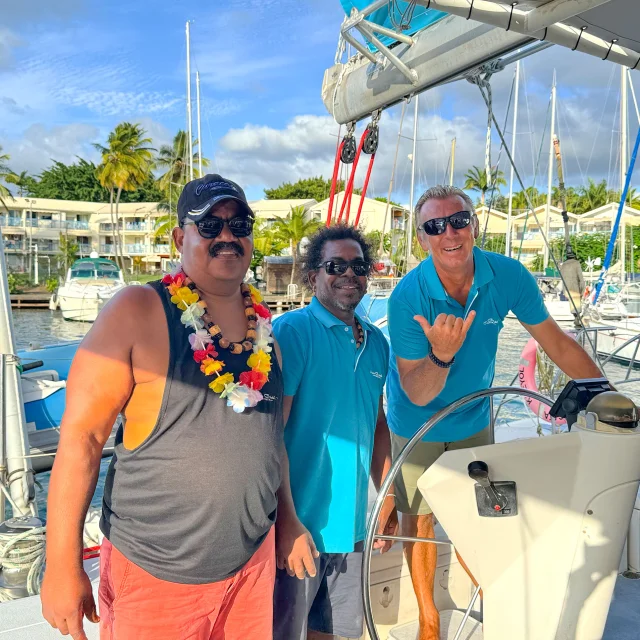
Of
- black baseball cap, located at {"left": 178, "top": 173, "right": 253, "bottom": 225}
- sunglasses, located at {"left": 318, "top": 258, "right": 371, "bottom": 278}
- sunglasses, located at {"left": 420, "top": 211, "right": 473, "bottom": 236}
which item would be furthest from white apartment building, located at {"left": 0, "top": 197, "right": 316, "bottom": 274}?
black baseball cap, located at {"left": 178, "top": 173, "right": 253, "bottom": 225}

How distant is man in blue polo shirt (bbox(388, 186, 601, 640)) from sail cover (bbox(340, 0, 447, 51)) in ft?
2.25

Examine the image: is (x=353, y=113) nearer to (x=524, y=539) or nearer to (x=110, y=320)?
(x=110, y=320)

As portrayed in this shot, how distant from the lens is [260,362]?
5.44 ft

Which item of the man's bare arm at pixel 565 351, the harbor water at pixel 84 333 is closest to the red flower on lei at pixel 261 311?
the man's bare arm at pixel 565 351

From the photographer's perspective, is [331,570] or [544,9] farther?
[331,570]

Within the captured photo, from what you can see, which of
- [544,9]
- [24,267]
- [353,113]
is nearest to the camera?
[544,9]

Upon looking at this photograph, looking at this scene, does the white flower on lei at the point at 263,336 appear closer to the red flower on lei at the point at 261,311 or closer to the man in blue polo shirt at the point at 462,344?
the red flower on lei at the point at 261,311

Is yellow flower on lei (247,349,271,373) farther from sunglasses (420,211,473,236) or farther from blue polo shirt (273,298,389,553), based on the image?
sunglasses (420,211,473,236)

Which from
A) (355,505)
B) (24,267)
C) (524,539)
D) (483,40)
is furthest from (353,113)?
(24,267)

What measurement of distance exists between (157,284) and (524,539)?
1.17m

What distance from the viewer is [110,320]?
1.45 m

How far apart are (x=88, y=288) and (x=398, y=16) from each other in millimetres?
25085

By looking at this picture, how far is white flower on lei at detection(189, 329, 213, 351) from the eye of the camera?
1.54m

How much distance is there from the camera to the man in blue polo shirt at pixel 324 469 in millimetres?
1908
